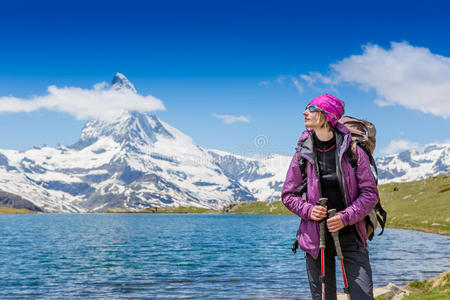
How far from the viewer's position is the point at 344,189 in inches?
338

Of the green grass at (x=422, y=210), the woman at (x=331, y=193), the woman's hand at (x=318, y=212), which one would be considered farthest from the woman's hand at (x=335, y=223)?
the green grass at (x=422, y=210)

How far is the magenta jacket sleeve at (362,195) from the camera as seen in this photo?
27.3 ft

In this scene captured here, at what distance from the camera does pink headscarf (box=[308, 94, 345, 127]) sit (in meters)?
8.80

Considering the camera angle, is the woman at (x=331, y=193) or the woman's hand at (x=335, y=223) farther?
the woman at (x=331, y=193)

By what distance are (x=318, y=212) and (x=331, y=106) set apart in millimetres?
2050

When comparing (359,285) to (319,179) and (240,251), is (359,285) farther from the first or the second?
(240,251)

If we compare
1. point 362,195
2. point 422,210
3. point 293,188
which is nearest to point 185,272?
point 293,188

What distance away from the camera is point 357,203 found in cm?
837

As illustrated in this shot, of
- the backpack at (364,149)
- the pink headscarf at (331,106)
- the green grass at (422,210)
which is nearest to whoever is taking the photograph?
the backpack at (364,149)

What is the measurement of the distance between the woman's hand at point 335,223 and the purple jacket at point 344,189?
8 centimetres

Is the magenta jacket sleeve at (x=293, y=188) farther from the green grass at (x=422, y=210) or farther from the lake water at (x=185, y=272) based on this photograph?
the green grass at (x=422, y=210)

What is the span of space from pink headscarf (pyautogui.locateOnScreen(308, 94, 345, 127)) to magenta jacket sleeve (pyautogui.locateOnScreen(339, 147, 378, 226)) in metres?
0.76

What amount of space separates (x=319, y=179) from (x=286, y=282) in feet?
71.8

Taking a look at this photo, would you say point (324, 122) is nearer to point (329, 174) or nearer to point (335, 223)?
point (329, 174)
